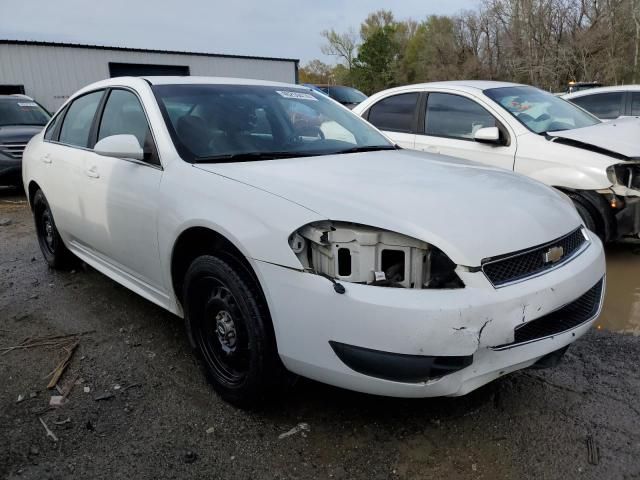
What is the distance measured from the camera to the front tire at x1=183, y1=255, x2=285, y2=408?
2232 mm

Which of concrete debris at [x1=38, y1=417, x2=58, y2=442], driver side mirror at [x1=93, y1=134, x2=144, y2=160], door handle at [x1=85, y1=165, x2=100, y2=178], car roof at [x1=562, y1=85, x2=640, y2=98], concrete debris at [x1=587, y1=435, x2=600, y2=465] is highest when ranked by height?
car roof at [x1=562, y1=85, x2=640, y2=98]

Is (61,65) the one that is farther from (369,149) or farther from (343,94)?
(369,149)

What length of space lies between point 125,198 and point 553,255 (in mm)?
2303

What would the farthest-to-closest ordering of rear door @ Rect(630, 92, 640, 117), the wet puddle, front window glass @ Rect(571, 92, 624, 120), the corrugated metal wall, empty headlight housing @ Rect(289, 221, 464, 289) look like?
the corrugated metal wall, front window glass @ Rect(571, 92, 624, 120), rear door @ Rect(630, 92, 640, 117), the wet puddle, empty headlight housing @ Rect(289, 221, 464, 289)

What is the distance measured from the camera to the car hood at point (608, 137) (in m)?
4.48

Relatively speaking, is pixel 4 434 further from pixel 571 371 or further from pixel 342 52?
pixel 342 52

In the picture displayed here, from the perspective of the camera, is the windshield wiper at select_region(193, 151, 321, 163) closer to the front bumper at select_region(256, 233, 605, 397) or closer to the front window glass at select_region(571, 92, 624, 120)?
the front bumper at select_region(256, 233, 605, 397)

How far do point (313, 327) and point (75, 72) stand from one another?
24.0 meters

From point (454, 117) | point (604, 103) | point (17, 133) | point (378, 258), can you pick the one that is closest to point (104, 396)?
point (378, 258)

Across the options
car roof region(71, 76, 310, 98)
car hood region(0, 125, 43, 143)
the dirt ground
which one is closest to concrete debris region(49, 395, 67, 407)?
the dirt ground

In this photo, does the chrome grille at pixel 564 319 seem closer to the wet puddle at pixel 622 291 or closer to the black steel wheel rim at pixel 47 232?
the wet puddle at pixel 622 291

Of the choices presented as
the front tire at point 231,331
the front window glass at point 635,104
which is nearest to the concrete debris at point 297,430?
the front tire at point 231,331

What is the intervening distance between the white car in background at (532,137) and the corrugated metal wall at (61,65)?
1942 centimetres

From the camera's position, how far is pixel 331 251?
204 centimetres
